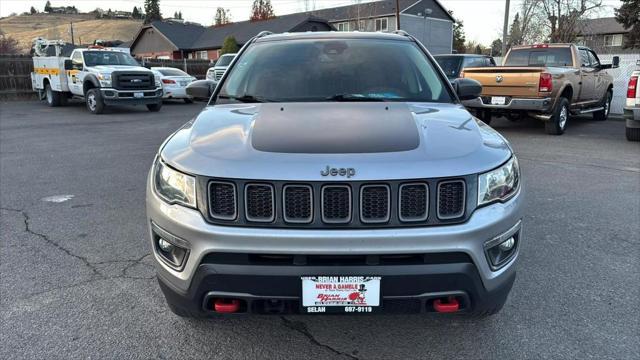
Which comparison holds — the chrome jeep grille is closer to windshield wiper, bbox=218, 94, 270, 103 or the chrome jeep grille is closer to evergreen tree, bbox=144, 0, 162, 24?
windshield wiper, bbox=218, 94, 270, 103

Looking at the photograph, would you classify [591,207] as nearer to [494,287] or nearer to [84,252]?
[494,287]

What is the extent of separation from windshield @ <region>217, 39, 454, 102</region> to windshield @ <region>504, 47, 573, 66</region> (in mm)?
9280

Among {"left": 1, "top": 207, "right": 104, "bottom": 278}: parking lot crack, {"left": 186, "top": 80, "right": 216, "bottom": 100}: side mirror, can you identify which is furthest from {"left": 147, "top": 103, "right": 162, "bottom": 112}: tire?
{"left": 186, "top": 80, "right": 216, "bottom": 100}: side mirror

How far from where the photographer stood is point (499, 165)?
2355mm

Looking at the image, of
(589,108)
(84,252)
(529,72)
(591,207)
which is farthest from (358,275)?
(589,108)

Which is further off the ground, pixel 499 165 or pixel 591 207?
pixel 499 165

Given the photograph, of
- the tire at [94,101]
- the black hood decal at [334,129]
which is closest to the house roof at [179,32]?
the tire at [94,101]

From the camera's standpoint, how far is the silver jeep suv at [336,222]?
2104 mm

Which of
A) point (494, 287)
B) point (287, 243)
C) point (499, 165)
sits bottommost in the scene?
point (494, 287)

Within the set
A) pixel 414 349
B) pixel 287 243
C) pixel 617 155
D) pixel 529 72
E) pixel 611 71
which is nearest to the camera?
pixel 287 243

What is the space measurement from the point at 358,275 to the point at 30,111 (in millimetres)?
18564

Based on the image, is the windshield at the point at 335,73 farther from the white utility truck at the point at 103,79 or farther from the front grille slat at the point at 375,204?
the white utility truck at the point at 103,79

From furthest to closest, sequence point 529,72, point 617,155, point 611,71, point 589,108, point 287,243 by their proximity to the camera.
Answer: point 611,71 < point 589,108 < point 529,72 < point 617,155 < point 287,243

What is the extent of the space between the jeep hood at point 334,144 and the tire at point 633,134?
8947mm
